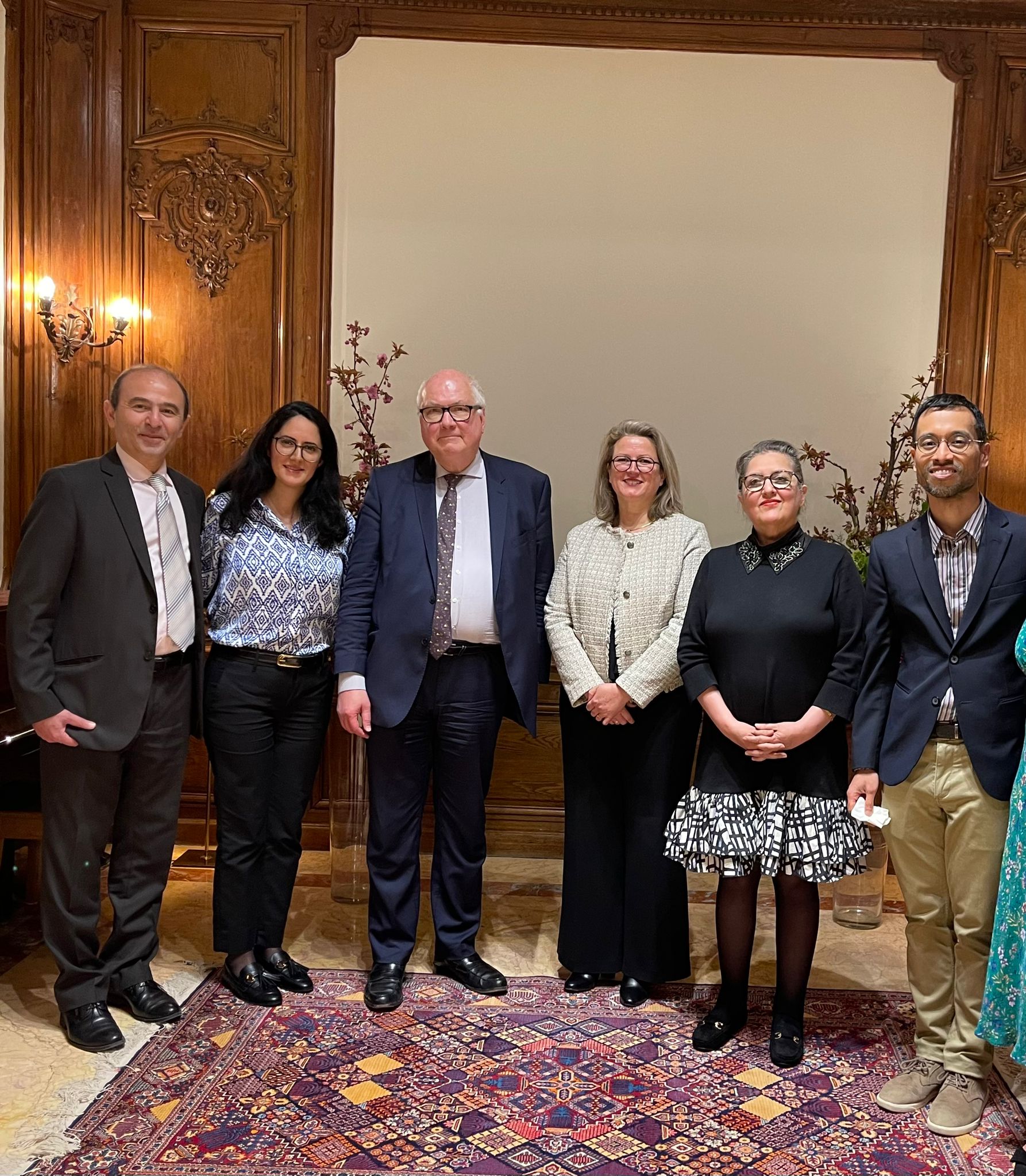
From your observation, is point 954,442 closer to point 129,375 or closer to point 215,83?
point 129,375

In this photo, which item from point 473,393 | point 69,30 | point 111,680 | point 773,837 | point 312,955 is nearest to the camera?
point 773,837

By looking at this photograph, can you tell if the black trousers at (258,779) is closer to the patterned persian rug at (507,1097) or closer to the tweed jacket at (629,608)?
the patterned persian rug at (507,1097)

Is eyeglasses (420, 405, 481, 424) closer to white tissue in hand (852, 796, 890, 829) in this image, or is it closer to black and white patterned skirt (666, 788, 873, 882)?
black and white patterned skirt (666, 788, 873, 882)

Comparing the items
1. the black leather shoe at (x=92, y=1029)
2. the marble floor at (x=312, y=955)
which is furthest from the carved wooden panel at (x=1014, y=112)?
the black leather shoe at (x=92, y=1029)

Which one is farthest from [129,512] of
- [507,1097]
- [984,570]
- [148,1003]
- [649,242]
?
[649,242]

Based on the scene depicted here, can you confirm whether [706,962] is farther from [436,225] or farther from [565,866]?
[436,225]

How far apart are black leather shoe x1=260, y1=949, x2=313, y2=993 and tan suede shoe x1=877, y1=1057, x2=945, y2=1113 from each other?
1.67m

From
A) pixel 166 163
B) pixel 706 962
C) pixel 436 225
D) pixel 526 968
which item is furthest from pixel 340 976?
pixel 166 163

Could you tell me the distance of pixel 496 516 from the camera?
3.35 metres

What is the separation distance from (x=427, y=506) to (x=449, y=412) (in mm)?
300

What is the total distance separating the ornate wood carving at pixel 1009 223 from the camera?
4.98m

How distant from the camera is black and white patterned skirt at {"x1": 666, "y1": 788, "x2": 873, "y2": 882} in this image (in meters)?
2.81

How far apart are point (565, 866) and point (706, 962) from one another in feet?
2.32

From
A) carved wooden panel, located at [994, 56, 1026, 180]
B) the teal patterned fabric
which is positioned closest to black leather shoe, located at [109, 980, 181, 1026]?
the teal patterned fabric
